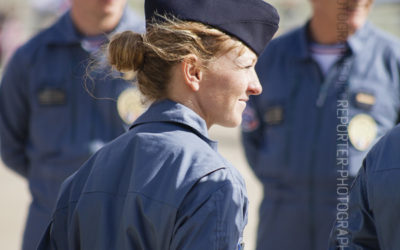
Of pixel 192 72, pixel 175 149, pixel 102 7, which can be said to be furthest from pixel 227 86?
pixel 102 7

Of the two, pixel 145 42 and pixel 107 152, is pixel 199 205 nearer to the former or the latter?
pixel 107 152

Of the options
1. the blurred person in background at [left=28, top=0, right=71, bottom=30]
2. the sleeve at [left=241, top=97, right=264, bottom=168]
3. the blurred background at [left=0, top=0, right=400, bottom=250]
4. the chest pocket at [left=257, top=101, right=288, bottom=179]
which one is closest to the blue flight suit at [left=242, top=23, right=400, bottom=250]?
the chest pocket at [left=257, top=101, right=288, bottom=179]

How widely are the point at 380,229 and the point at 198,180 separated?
49cm

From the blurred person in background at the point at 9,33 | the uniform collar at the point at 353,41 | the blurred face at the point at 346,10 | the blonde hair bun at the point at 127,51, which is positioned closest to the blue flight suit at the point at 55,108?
the uniform collar at the point at 353,41

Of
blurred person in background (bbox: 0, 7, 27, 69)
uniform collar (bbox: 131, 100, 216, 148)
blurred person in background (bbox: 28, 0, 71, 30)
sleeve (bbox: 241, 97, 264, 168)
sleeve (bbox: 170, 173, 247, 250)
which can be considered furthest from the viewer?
blurred person in background (bbox: 28, 0, 71, 30)

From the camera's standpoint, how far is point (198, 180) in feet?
6.13

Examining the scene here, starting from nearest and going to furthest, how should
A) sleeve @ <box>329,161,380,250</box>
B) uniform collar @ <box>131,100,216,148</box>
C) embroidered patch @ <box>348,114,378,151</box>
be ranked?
sleeve @ <box>329,161,380,250</box> < uniform collar @ <box>131,100,216,148</box> < embroidered patch @ <box>348,114,378,151</box>

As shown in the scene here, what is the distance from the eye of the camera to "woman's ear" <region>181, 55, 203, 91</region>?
2.04 m

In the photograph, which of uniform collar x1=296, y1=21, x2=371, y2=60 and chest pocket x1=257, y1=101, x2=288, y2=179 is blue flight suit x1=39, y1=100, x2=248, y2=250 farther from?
uniform collar x1=296, y1=21, x2=371, y2=60

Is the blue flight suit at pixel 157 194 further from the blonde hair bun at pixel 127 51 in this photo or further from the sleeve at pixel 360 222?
the sleeve at pixel 360 222

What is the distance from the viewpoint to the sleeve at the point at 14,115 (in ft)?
12.3

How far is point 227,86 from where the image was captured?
2.10 metres

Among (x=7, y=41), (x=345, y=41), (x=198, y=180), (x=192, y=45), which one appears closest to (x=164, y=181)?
(x=198, y=180)

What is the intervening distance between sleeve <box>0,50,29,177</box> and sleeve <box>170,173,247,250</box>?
Result: 2.14m
